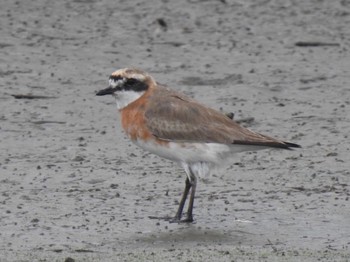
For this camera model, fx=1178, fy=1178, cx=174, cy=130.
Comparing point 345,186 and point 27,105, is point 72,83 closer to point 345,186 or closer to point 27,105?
point 27,105

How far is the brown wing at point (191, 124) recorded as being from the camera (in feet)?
31.2

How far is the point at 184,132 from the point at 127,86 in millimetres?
662

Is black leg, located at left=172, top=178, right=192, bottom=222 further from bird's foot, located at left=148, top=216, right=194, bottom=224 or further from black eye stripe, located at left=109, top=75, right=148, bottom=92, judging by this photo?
black eye stripe, located at left=109, top=75, right=148, bottom=92

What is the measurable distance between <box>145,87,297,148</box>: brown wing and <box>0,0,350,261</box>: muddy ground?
0.54m

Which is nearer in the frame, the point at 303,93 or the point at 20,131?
the point at 20,131

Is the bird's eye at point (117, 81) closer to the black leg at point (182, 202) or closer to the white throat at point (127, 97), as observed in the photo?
the white throat at point (127, 97)

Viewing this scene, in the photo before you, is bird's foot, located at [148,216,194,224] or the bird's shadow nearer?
the bird's shadow

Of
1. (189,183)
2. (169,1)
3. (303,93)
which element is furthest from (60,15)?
(189,183)

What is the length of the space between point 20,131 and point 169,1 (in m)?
4.77

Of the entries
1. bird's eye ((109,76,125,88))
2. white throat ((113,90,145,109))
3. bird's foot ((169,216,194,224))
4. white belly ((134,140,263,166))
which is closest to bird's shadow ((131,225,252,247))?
bird's foot ((169,216,194,224))

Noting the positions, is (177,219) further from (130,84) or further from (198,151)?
(130,84)

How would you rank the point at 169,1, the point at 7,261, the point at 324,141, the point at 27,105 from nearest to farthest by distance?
the point at 7,261
the point at 324,141
the point at 27,105
the point at 169,1

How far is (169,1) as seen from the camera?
635 inches

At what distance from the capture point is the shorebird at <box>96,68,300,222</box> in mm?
9539
